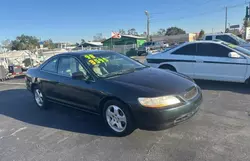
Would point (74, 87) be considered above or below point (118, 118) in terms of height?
above

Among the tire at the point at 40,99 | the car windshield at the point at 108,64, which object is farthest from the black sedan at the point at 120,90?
the tire at the point at 40,99

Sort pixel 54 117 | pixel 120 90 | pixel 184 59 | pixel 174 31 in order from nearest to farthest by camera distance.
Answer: pixel 120 90, pixel 54 117, pixel 184 59, pixel 174 31

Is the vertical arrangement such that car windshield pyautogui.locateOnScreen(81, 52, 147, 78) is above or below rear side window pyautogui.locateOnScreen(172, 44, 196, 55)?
below

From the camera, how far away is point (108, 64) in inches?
168

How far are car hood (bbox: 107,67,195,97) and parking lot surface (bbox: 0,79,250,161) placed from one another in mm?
804

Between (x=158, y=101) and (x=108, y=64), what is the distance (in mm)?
1583

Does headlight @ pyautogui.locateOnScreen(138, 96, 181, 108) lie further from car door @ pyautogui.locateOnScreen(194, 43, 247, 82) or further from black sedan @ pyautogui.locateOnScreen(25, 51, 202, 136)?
car door @ pyautogui.locateOnScreen(194, 43, 247, 82)

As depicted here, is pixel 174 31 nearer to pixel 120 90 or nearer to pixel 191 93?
pixel 191 93

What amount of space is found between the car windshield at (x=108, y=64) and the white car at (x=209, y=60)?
258cm

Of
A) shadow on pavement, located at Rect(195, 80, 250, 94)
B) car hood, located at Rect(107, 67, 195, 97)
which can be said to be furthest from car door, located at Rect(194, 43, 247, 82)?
car hood, located at Rect(107, 67, 195, 97)

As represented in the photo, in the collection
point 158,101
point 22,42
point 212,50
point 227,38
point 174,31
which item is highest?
point 174,31

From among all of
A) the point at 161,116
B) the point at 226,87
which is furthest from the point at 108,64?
the point at 226,87

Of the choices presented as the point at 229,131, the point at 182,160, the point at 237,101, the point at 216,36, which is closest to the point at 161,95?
the point at 182,160

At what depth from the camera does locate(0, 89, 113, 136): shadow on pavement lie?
4.04m
